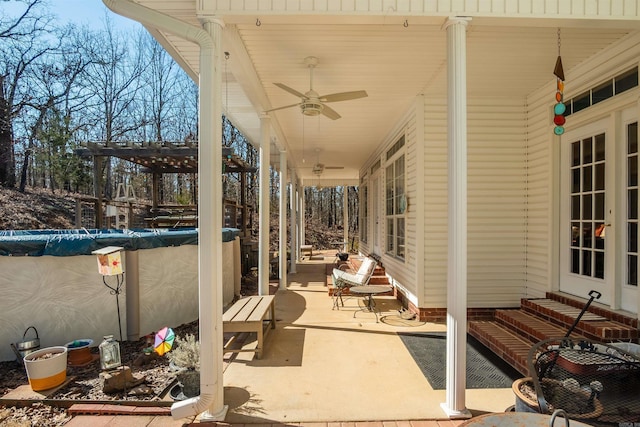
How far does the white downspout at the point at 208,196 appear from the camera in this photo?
2.38 meters

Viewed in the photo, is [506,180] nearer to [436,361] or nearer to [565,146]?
[565,146]

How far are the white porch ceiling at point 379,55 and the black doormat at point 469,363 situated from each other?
2870 millimetres

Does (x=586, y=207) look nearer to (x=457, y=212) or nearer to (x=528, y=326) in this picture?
(x=528, y=326)

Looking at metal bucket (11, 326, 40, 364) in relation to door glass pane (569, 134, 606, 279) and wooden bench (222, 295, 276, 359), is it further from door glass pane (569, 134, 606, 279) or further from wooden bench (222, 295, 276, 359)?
door glass pane (569, 134, 606, 279)

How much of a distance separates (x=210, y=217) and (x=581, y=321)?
3442 millimetres

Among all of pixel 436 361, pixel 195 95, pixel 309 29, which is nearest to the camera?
pixel 309 29

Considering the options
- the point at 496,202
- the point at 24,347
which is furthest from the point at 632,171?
the point at 24,347

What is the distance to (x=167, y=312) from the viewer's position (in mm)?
4398

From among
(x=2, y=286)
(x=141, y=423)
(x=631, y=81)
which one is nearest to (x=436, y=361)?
(x=141, y=423)

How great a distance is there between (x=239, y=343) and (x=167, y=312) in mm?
1160

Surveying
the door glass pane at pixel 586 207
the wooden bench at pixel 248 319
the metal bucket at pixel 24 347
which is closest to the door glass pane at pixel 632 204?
the door glass pane at pixel 586 207

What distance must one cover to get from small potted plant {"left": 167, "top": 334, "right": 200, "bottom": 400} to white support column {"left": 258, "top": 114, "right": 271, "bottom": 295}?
2.43 meters

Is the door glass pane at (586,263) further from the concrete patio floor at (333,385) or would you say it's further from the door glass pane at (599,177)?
the concrete patio floor at (333,385)

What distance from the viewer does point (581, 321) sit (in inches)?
127
